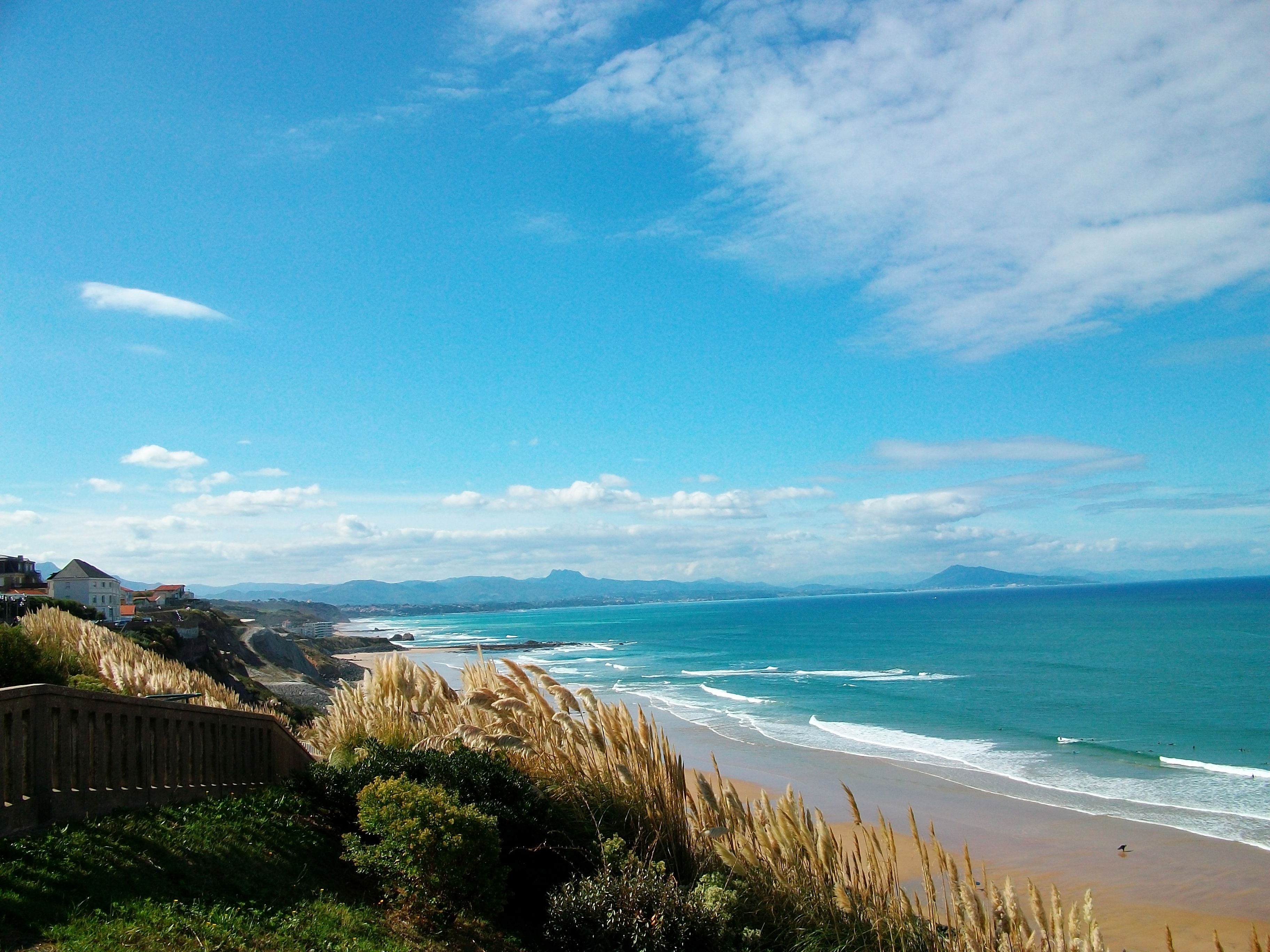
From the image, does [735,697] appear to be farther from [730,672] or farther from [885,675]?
[885,675]

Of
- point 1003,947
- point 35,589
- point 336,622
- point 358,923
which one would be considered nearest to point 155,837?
point 358,923

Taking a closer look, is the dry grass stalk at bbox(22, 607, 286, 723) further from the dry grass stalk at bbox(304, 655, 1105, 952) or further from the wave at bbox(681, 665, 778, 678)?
the wave at bbox(681, 665, 778, 678)

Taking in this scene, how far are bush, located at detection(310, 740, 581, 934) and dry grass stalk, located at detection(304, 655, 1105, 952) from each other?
258 millimetres

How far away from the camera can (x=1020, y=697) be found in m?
35.0

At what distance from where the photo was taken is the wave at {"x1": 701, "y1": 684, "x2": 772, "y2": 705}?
115ft

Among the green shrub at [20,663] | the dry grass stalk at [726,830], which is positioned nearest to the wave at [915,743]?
the dry grass stalk at [726,830]

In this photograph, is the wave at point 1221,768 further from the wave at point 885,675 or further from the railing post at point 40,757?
the railing post at point 40,757

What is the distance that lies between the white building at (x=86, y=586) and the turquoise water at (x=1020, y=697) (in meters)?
26.9

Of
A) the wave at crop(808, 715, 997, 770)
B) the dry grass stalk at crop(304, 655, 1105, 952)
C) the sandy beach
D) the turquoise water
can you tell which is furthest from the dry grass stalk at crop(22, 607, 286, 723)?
the wave at crop(808, 715, 997, 770)

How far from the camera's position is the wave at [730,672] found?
154 feet

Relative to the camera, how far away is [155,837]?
5117 millimetres

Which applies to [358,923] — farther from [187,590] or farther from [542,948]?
[187,590]

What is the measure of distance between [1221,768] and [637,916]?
22.5 m

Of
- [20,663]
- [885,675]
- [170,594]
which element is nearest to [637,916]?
[20,663]
